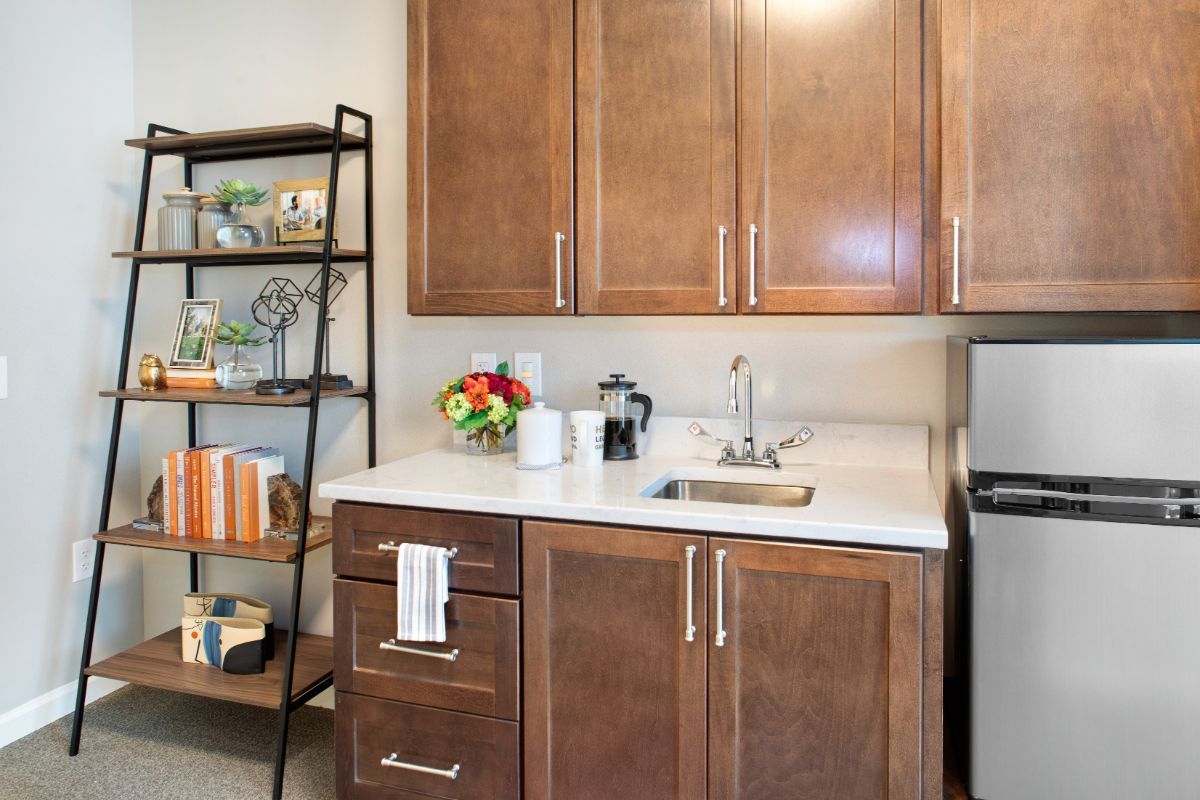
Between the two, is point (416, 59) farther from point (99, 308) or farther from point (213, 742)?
point (213, 742)

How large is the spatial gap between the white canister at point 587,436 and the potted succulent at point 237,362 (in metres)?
0.97

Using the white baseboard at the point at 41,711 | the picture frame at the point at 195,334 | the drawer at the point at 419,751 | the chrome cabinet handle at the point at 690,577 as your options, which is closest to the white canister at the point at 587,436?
the chrome cabinet handle at the point at 690,577

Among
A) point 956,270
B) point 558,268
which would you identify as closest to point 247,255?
point 558,268

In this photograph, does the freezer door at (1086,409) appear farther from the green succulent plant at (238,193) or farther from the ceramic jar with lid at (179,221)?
the ceramic jar with lid at (179,221)

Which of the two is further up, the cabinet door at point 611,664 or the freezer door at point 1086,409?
the freezer door at point 1086,409

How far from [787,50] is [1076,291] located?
2.63ft

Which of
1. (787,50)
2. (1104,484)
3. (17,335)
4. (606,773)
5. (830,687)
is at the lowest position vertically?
(606,773)

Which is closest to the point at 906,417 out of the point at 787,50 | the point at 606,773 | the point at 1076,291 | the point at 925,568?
the point at 1076,291

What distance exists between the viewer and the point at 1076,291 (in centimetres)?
175

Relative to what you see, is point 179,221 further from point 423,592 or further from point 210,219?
point 423,592

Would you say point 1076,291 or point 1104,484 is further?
point 1076,291

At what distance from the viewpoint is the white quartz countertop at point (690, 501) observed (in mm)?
1641

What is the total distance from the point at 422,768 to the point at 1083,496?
59.2 inches

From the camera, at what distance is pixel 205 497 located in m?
2.50
